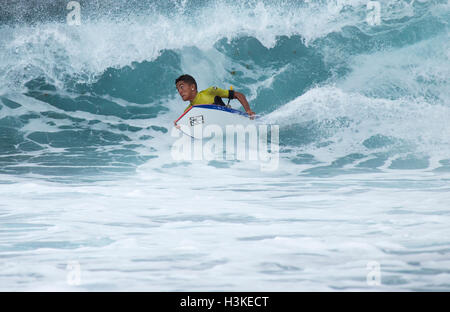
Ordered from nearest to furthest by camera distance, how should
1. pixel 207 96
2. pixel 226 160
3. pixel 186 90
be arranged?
pixel 186 90 < pixel 207 96 < pixel 226 160

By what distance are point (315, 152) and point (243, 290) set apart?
19.5 feet

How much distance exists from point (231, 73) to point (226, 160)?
13.5ft

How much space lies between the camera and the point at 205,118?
305 inches

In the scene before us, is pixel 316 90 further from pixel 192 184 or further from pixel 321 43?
pixel 192 184

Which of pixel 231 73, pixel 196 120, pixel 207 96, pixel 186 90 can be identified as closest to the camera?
pixel 186 90

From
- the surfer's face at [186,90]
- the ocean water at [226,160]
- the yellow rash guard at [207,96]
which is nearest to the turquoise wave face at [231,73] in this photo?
the ocean water at [226,160]

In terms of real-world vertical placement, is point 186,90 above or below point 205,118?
above

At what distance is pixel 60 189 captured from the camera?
668cm

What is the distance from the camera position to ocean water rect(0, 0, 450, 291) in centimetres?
382

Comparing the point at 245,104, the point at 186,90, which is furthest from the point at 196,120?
the point at 245,104

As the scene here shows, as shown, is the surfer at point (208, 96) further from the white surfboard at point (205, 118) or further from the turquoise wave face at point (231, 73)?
the turquoise wave face at point (231, 73)

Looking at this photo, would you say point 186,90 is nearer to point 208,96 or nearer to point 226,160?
point 208,96
